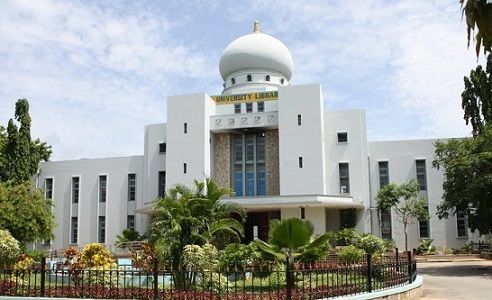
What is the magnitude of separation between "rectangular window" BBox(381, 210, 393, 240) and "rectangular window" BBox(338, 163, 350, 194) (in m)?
2.64

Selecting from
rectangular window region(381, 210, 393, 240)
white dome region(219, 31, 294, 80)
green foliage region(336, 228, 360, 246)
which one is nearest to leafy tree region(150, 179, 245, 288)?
green foliage region(336, 228, 360, 246)

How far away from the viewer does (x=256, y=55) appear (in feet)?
121

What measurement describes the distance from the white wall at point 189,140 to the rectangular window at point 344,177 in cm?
811

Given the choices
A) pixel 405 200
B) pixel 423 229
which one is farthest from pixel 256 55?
pixel 423 229

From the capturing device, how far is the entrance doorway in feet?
108

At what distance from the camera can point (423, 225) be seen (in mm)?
33000

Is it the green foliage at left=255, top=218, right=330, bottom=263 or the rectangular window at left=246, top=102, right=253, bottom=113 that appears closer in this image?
the green foliage at left=255, top=218, right=330, bottom=263

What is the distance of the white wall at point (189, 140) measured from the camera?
33344 millimetres

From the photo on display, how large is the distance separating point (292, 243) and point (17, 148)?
25.6 metres

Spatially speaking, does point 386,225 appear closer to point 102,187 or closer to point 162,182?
point 162,182

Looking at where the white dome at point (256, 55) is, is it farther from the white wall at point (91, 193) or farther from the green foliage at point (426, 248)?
the green foliage at point (426, 248)

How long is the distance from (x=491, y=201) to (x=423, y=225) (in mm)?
11755

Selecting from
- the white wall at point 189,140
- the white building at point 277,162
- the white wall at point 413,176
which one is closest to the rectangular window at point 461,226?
the white building at point 277,162

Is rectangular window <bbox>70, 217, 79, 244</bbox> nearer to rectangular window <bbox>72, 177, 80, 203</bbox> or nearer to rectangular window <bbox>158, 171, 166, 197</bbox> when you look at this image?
rectangular window <bbox>72, 177, 80, 203</bbox>
